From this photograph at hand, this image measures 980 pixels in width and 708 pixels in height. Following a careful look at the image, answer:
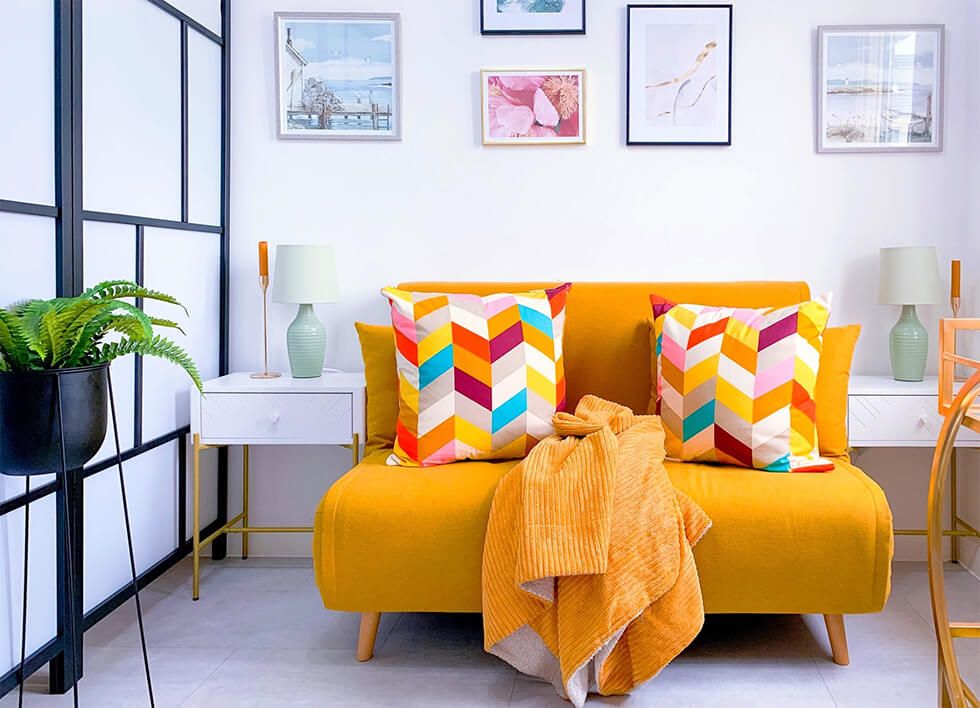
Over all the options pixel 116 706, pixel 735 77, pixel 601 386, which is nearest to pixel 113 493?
pixel 116 706

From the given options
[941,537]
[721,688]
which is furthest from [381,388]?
[941,537]

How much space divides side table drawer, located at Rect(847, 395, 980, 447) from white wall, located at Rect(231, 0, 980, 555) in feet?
1.42

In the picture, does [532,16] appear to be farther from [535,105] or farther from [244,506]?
[244,506]

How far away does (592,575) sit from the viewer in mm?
2146

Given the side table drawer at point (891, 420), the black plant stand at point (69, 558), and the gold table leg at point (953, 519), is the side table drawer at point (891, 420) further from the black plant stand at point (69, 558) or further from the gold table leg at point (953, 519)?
the black plant stand at point (69, 558)

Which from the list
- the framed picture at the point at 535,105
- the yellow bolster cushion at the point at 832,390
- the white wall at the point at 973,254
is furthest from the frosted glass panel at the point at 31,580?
the white wall at the point at 973,254

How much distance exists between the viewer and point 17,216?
2.09 meters

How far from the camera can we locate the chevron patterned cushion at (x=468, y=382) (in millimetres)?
2613

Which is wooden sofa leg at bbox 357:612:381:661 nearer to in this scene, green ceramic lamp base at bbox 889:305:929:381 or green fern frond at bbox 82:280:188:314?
green fern frond at bbox 82:280:188:314

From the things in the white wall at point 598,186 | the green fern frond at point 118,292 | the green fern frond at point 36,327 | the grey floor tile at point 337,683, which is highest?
the white wall at point 598,186

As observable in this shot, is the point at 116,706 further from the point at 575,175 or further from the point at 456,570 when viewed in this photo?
the point at 575,175

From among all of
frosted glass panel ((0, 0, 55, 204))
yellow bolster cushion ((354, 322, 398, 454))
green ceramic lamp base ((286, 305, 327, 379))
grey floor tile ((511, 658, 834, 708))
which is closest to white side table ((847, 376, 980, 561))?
grey floor tile ((511, 658, 834, 708))

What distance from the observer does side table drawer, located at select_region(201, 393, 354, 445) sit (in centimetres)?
291

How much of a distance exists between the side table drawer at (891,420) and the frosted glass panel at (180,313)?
6.96 feet
